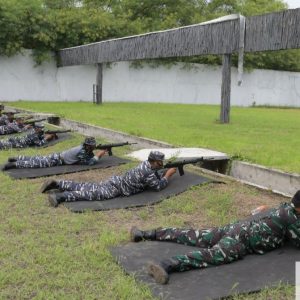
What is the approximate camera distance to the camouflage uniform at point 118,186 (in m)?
6.61

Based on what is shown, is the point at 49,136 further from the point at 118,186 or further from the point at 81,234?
the point at 81,234

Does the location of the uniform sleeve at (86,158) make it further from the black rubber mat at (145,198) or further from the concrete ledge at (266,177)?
the concrete ledge at (266,177)

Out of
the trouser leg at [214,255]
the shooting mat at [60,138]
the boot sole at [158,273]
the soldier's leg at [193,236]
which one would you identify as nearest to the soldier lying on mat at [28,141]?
the shooting mat at [60,138]

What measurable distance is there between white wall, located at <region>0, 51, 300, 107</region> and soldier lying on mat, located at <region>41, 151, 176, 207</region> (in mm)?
17723

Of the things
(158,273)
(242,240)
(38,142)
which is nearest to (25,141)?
(38,142)

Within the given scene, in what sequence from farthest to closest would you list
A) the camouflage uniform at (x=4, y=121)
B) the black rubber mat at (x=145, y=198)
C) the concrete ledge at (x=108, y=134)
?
the camouflage uniform at (x=4, y=121), the concrete ledge at (x=108, y=134), the black rubber mat at (x=145, y=198)

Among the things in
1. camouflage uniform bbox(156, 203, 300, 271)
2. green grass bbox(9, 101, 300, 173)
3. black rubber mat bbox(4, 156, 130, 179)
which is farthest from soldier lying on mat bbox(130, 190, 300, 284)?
black rubber mat bbox(4, 156, 130, 179)

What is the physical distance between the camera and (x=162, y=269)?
398cm

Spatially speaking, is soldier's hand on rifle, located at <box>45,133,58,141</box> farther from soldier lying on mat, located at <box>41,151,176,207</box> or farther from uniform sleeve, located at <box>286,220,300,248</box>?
uniform sleeve, located at <box>286,220,300,248</box>

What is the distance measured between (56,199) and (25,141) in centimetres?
537

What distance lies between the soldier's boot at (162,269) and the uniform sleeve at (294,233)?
1.16 m

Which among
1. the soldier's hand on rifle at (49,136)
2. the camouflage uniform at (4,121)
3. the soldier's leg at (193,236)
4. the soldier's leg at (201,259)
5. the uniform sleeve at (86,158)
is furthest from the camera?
the camouflage uniform at (4,121)

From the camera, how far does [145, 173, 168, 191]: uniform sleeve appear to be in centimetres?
673

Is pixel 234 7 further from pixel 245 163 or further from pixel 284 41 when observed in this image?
pixel 245 163
